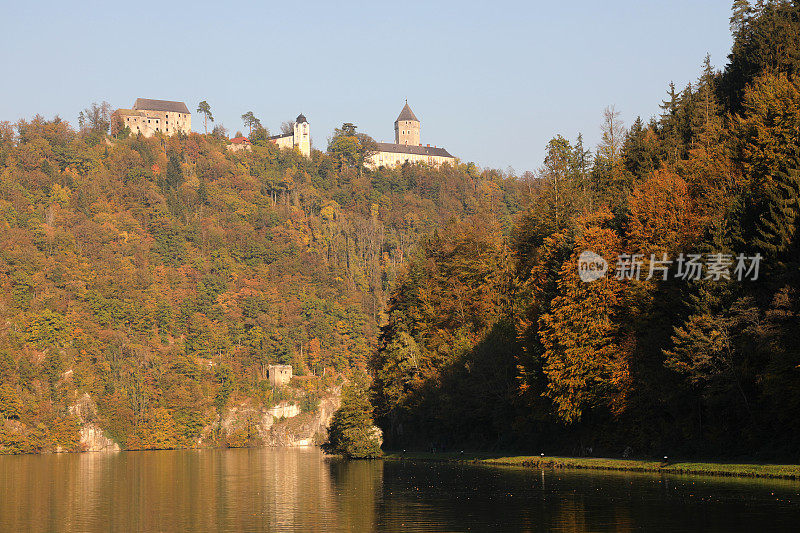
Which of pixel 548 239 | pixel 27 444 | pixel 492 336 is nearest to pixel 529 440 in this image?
pixel 492 336

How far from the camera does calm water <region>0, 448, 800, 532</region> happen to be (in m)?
33.5

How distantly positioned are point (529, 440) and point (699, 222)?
928 inches

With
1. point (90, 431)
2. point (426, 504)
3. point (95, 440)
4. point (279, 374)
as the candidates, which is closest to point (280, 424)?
point (279, 374)

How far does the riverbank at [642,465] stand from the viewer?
4456cm

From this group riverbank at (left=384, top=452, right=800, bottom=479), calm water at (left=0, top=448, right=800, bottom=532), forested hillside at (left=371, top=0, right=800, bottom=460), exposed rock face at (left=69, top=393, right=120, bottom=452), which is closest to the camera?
calm water at (left=0, top=448, right=800, bottom=532)

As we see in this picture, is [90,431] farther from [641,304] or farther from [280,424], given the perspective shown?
[641,304]

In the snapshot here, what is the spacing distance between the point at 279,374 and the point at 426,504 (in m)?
155

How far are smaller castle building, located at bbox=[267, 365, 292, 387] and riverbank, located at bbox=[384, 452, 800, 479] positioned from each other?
393 feet

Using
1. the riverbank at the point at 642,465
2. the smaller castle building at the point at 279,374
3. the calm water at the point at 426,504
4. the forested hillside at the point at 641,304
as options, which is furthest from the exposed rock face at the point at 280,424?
the calm water at the point at 426,504

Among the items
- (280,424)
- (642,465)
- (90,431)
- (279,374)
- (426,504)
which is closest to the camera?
(426,504)

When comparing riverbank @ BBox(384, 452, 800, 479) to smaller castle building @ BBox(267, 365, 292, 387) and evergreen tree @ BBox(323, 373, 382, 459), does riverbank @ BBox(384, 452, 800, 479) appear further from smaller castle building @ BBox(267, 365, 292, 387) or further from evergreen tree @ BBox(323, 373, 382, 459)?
smaller castle building @ BBox(267, 365, 292, 387)

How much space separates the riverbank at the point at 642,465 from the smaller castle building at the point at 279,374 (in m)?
120

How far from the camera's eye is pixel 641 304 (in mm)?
59625

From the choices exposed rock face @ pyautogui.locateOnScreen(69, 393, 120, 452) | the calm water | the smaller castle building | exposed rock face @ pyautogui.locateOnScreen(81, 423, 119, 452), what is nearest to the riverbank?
the calm water
